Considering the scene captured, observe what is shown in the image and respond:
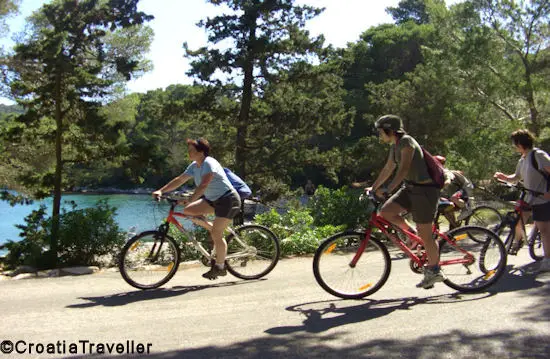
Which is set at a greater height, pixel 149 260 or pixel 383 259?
pixel 149 260

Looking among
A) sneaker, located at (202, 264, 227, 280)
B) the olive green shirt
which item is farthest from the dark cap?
sneaker, located at (202, 264, 227, 280)

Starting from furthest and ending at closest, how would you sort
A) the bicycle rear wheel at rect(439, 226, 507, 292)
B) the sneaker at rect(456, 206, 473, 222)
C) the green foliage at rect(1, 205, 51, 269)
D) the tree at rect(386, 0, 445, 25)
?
the tree at rect(386, 0, 445, 25), the sneaker at rect(456, 206, 473, 222), the green foliage at rect(1, 205, 51, 269), the bicycle rear wheel at rect(439, 226, 507, 292)

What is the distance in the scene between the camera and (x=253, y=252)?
729 centimetres

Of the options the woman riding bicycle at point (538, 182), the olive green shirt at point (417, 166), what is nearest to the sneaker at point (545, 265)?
the woman riding bicycle at point (538, 182)

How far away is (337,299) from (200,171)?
2.32 metres

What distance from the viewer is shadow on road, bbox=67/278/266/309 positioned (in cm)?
612

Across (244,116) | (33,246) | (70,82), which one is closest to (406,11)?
(244,116)

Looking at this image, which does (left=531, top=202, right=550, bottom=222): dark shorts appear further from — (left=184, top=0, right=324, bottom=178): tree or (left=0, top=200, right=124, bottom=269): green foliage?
(left=184, top=0, right=324, bottom=178): tree

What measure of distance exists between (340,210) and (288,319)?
21.7ft

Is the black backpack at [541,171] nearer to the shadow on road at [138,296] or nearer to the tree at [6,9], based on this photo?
the shadow on road at [138,296]

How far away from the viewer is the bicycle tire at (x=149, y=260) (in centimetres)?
676

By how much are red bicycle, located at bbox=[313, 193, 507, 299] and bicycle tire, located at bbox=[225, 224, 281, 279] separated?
1702 mm

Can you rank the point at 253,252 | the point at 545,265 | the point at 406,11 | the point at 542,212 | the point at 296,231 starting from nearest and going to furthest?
1. the point at 545,265
2. the point at 542,212
3. the point at 253,252
4. the point at 296,231
5. the point at 406,11

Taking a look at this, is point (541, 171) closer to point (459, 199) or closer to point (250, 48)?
point (459, 199)
